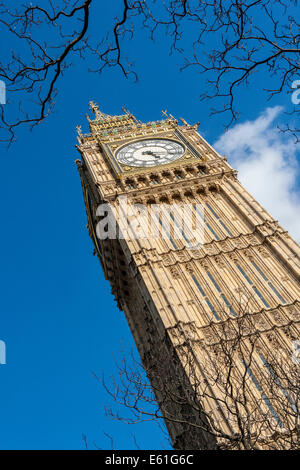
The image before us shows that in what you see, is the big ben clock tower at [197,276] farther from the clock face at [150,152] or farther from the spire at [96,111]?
the spire at [96,111]

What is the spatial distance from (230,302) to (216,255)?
4.25 m

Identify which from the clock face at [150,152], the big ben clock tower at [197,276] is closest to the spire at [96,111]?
the big ben clock tower at [197,276]

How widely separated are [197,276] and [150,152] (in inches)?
651

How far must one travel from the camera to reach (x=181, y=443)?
26922 millimetres

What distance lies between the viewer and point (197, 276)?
97.5ft

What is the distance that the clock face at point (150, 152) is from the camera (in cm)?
4134

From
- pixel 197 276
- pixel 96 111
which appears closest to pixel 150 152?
pixel 197 276

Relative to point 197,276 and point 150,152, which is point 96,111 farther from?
point 197,276

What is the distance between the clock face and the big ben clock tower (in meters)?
0.09

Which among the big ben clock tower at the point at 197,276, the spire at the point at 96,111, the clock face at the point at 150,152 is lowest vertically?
the big ben clock tower at the point at 197,276

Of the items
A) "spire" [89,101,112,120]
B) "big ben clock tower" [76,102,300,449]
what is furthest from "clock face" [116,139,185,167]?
"spire" [89,101,112,120]

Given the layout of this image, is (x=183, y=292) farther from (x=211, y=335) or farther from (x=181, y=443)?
(x=181, y=443)

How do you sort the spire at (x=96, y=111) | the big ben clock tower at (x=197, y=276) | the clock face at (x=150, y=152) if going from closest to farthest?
the big ben clock tower at (x=197, y=276)
the clock face at (x=150, y=152)
the spire at (x=96, y=111)

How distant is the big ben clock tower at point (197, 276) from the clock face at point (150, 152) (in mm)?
92
